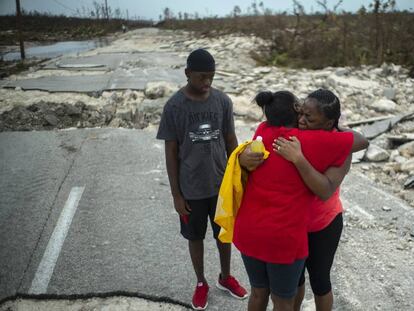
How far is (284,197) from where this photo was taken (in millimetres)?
1890

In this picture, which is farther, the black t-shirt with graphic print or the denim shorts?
the black t-shirt with graphic print

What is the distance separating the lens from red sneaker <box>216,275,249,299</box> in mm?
3047

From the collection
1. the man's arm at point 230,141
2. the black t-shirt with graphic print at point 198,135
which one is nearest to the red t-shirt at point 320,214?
the black t-shirt with graphic print at point 198,135

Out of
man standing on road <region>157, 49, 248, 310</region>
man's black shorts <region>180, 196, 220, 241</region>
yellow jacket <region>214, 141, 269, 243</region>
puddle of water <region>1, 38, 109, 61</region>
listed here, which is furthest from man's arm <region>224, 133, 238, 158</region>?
puddle of water <region>1, 38, 109, 61</region>

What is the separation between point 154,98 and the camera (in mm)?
9117

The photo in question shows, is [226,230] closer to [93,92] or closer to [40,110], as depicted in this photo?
[40,110]

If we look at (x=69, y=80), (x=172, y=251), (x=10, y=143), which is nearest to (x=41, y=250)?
(x=172, y=251)

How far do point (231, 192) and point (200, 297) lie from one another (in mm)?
1257

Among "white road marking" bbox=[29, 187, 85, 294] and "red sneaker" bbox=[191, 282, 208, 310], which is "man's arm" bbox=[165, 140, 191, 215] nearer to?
"red sneaker" bbox=[191, 282, 208, 310]

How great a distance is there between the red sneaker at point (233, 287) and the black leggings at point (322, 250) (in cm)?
89

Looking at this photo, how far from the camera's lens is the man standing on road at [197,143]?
2576 mm

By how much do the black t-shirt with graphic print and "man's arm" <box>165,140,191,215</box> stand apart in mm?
33

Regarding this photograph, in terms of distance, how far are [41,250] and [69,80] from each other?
8.32 metres

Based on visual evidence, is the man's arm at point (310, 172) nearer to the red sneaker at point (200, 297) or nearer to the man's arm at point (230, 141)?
the man's arm at point (230, 141)
